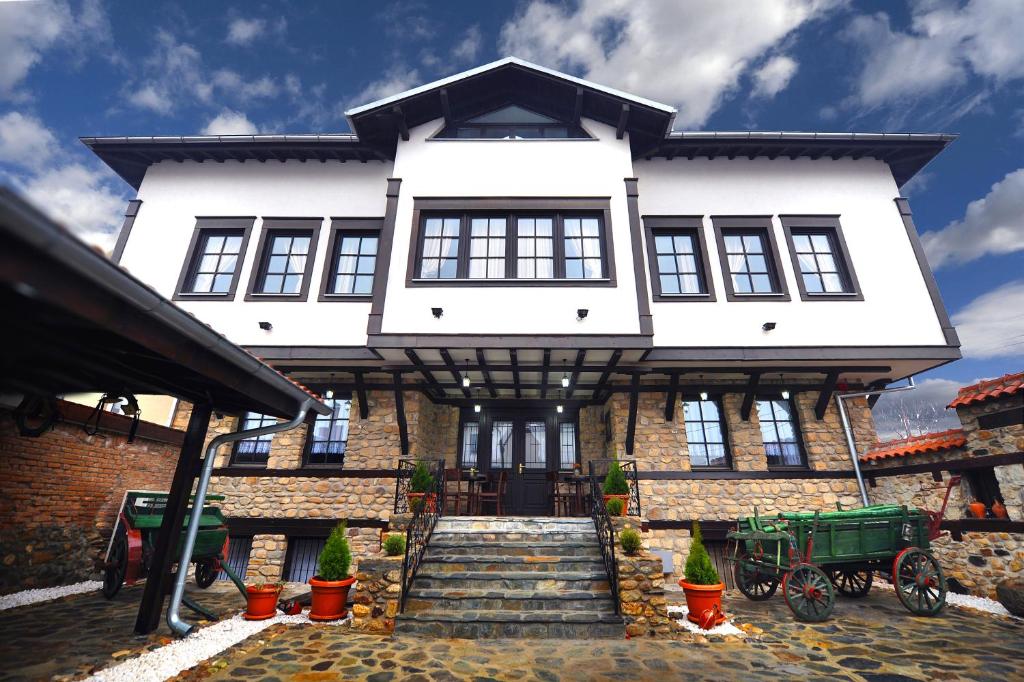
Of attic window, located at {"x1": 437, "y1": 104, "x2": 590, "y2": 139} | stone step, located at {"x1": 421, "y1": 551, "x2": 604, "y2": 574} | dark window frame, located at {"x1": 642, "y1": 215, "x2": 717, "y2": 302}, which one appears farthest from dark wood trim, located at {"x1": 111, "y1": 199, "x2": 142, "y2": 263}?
dark window frame, located at {"x1": 642, "y1": 215, "x2": 717, "y2": 302}

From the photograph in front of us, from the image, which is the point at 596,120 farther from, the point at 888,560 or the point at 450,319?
the point at 888,560

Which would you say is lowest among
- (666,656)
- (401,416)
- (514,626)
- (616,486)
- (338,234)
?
(666,656)

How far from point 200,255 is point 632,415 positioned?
1003 centimetres

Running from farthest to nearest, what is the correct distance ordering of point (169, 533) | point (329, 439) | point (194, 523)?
point (329, 439) → point (194, 523) → point (169, 533)

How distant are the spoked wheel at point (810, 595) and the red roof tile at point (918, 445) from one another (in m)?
3.71

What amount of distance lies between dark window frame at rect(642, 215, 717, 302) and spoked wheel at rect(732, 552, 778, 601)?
4.80 meters

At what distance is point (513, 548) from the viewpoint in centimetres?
673

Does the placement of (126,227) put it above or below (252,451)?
above

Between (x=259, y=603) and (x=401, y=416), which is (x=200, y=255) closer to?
(x=401, y=416)

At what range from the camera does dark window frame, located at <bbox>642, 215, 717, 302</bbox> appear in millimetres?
8797

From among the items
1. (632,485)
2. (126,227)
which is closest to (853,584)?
(632,485)

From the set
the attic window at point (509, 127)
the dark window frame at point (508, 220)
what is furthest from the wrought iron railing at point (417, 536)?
the attic window at point (509, 127)

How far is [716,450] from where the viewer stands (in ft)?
30.4

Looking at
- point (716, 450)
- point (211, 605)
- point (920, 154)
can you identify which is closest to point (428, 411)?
point (211, 605)
